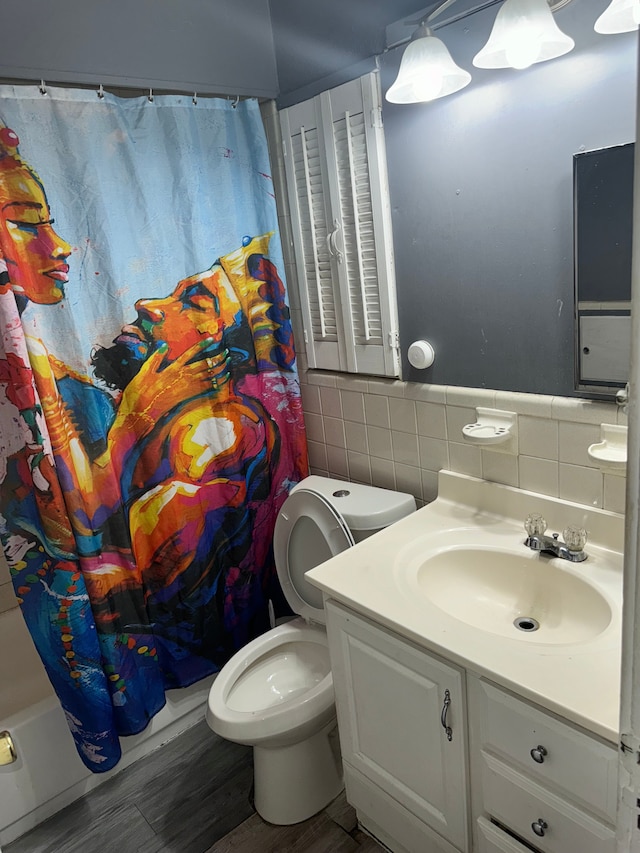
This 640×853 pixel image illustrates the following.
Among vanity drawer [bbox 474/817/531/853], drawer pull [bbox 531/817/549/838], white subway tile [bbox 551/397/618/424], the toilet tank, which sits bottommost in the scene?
vanity drawer [bbox 474/817/531/853]

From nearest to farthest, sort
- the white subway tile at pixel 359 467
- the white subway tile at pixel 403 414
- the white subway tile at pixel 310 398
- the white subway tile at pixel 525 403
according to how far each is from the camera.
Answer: the white subway tile at pixel 525 403
the white subway tile at pixel 403 414
the white subway tile at pixel 359 467
the white subway tile at pixel 310 398

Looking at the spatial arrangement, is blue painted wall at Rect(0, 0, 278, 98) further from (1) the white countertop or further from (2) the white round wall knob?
(1) the white countertop

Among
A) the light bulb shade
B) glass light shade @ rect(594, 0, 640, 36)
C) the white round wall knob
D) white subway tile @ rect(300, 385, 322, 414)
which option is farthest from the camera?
white subway tile @ rect(300, 385, 322, 414)

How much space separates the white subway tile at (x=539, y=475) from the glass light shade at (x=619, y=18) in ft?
2.93

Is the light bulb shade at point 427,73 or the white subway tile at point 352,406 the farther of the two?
the white subway tile at point 352,406

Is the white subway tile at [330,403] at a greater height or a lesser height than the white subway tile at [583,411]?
lesser

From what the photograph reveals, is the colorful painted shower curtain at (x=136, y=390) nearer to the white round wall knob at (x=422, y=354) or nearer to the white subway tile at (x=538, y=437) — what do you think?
the white round wall knob at (x=422, y=354)

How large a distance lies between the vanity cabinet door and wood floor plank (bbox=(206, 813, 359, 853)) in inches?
11.8

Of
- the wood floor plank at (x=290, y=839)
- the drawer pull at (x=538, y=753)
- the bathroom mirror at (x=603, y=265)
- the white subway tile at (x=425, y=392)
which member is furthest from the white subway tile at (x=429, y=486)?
the wood floor plank at (x=290, y=839)

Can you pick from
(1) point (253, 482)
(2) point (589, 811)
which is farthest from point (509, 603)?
(1) point (253, 482)

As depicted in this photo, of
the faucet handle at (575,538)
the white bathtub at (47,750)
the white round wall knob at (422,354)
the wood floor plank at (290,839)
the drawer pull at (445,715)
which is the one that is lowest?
the wood floor plank at (290,839)

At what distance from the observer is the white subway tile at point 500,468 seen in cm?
160

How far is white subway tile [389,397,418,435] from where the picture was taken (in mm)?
1824

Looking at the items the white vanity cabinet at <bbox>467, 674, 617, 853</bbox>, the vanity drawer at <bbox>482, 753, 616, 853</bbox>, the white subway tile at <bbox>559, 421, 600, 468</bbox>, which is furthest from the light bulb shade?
the vanity drawer at <bbox>482, 753, 616, 853</bbox>
